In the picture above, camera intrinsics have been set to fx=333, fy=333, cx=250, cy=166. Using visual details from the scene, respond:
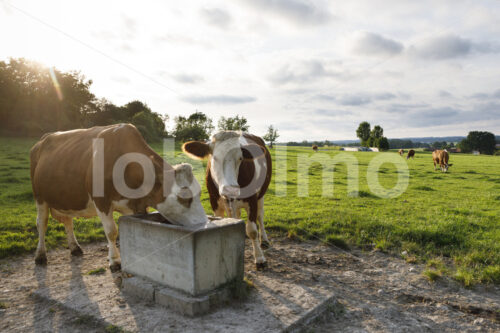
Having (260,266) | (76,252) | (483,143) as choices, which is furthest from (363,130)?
(76,252)

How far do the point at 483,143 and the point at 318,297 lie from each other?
122 metres

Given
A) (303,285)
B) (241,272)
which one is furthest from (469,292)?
(241,272)

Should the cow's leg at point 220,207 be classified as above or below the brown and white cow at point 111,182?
below

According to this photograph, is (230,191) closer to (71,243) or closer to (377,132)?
(71,243)

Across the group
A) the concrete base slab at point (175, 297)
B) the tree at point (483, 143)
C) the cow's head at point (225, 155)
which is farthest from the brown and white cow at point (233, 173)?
the tree at point (483, 143)

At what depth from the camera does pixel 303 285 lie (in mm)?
4730

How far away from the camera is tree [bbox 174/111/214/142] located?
3459 cm

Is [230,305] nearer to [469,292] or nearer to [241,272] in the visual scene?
[241,272]

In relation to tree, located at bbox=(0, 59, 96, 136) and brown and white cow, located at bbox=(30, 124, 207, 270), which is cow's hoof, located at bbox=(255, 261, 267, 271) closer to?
brown and white cow, located at bbox=(30, 124, 207, 270)

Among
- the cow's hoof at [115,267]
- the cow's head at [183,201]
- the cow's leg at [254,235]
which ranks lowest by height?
the cow's hoof at [115,267]

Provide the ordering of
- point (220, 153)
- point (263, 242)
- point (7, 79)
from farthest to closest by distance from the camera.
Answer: point (7, 79) → point (263, 242) → point (220, 153)

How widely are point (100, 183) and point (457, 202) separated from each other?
1173cm

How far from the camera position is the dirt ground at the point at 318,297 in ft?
12.0

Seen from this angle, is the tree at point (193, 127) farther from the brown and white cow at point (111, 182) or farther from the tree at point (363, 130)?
the tree at point (363, 130)
